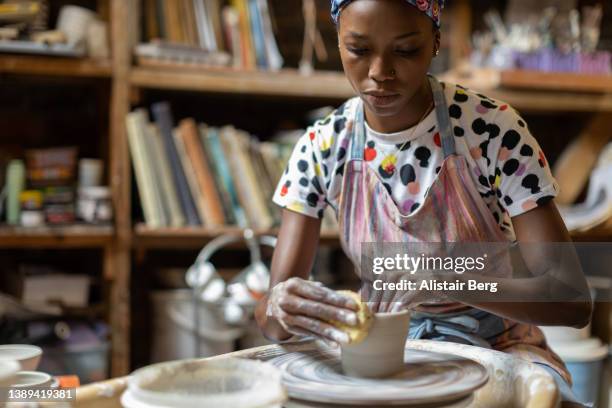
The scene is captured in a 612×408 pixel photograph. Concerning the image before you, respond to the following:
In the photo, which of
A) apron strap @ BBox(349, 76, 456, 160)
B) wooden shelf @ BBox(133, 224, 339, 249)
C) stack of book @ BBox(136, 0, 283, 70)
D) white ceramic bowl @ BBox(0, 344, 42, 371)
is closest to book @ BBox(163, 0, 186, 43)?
stack of book @ BBox(136, 0, 283, 70)

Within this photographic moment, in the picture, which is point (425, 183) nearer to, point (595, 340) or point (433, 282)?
point (433, 282)

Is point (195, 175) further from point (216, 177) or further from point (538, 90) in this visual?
point (538, 90)

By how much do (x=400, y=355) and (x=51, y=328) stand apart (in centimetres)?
154

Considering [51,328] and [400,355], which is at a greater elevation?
[400,355]

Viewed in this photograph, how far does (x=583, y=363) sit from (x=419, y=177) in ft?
3.56

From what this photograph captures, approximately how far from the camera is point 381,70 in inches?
44.3

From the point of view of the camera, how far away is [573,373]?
206cm

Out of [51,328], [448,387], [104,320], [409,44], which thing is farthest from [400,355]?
[104,320]

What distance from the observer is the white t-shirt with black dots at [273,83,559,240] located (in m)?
1.21

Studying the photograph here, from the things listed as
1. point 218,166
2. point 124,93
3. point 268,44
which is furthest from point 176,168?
point 268,44

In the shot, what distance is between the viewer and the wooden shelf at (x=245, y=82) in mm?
2242

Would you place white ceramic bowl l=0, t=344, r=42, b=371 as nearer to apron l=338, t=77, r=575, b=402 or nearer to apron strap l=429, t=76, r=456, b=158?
apron l=338, t=77, r=575, b=402

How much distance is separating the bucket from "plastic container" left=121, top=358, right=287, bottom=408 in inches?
59.7

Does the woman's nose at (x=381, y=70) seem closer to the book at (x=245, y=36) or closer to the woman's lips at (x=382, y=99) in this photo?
the woman's lips at (x=382, y=99)
